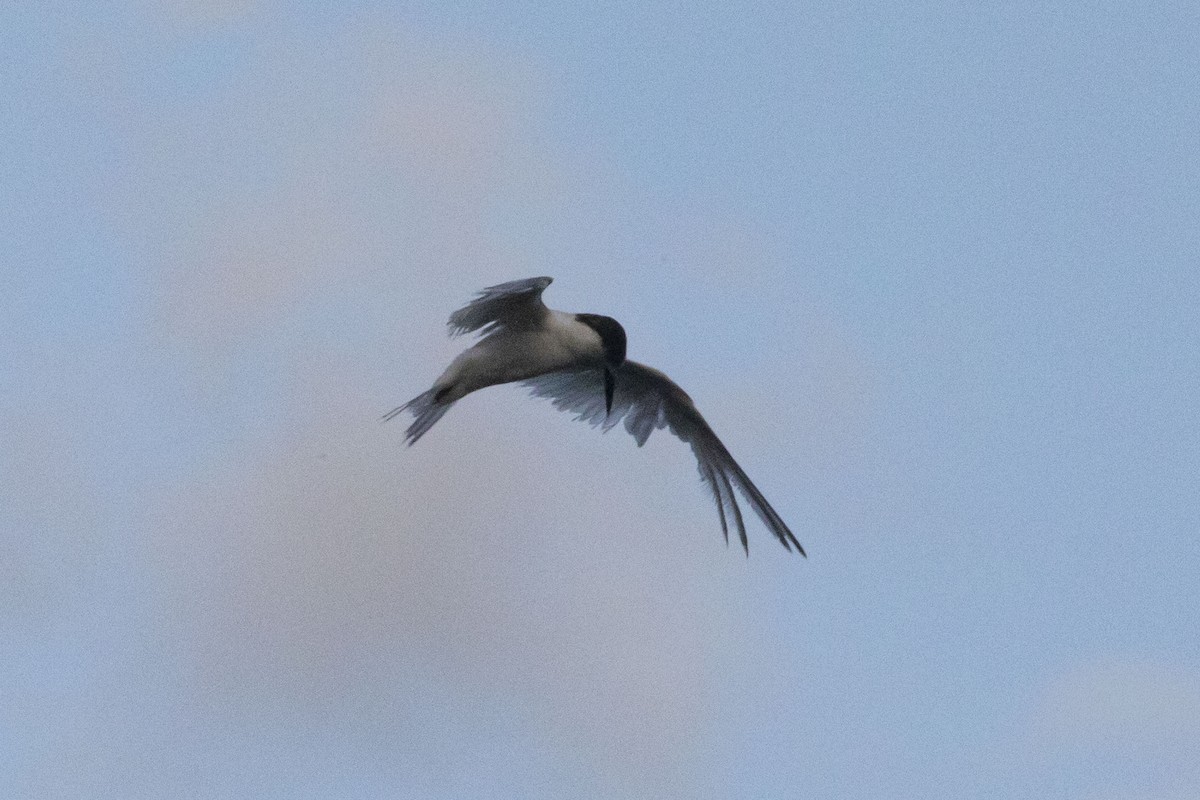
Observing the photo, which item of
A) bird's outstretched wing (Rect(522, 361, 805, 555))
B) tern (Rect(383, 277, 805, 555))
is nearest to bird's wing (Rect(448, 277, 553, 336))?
tern (Rect(383, 277, 805, 555))

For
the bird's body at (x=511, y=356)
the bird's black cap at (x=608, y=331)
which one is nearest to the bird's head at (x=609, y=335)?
the bird's black cap at (x=608, y=331)

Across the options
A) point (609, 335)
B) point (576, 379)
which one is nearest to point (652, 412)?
point (576, 379)

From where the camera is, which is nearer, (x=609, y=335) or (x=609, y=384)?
(x=609, y=335)

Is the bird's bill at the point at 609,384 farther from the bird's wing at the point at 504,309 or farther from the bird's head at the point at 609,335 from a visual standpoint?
the bird's wing at the point at 504,309

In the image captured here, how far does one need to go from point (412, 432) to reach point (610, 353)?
5.42 feet

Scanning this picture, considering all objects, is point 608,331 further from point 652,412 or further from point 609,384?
point 652,412

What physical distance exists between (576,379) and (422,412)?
221 cm

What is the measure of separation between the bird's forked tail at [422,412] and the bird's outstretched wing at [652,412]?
4.80 feet

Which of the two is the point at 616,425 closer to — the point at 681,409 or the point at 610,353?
A: the point at 681,409

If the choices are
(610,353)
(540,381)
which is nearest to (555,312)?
(610,353)

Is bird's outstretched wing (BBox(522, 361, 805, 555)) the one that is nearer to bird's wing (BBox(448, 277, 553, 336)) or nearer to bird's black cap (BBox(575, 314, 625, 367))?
bird's black cap (BBox(575, 314, 625, 367))

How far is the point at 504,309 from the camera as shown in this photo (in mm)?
13375

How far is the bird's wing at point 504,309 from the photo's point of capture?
41.3 feet

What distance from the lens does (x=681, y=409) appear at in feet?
51.7
